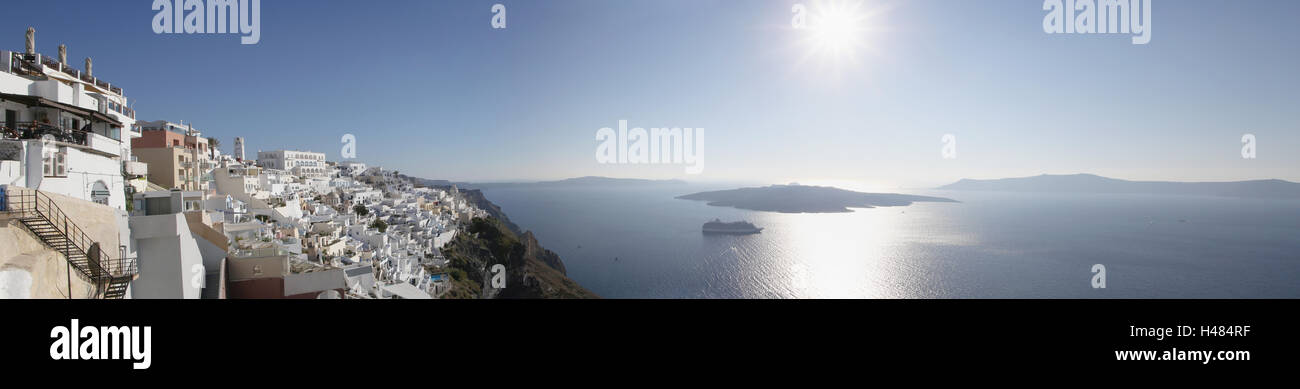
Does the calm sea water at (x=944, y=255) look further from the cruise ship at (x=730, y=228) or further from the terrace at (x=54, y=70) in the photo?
the terrace at (x=54, y=70)

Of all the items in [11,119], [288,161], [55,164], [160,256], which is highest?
[288,161]

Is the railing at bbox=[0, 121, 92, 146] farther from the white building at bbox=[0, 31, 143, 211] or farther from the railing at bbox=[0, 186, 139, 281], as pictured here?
the railing at bbox=[0, 186, 139, 281]

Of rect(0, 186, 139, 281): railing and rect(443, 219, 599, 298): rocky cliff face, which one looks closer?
rect(0, 186, 139, 281): railing

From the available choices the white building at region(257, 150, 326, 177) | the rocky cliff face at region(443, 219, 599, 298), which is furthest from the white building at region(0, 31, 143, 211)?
the white building at region(257, 150, 326, 177)

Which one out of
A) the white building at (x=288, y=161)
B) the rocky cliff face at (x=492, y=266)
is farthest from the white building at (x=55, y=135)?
the white building at (x=288, y=161)

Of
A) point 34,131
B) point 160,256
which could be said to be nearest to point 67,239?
point 160,256

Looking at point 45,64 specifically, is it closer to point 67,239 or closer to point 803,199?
point 67,239
